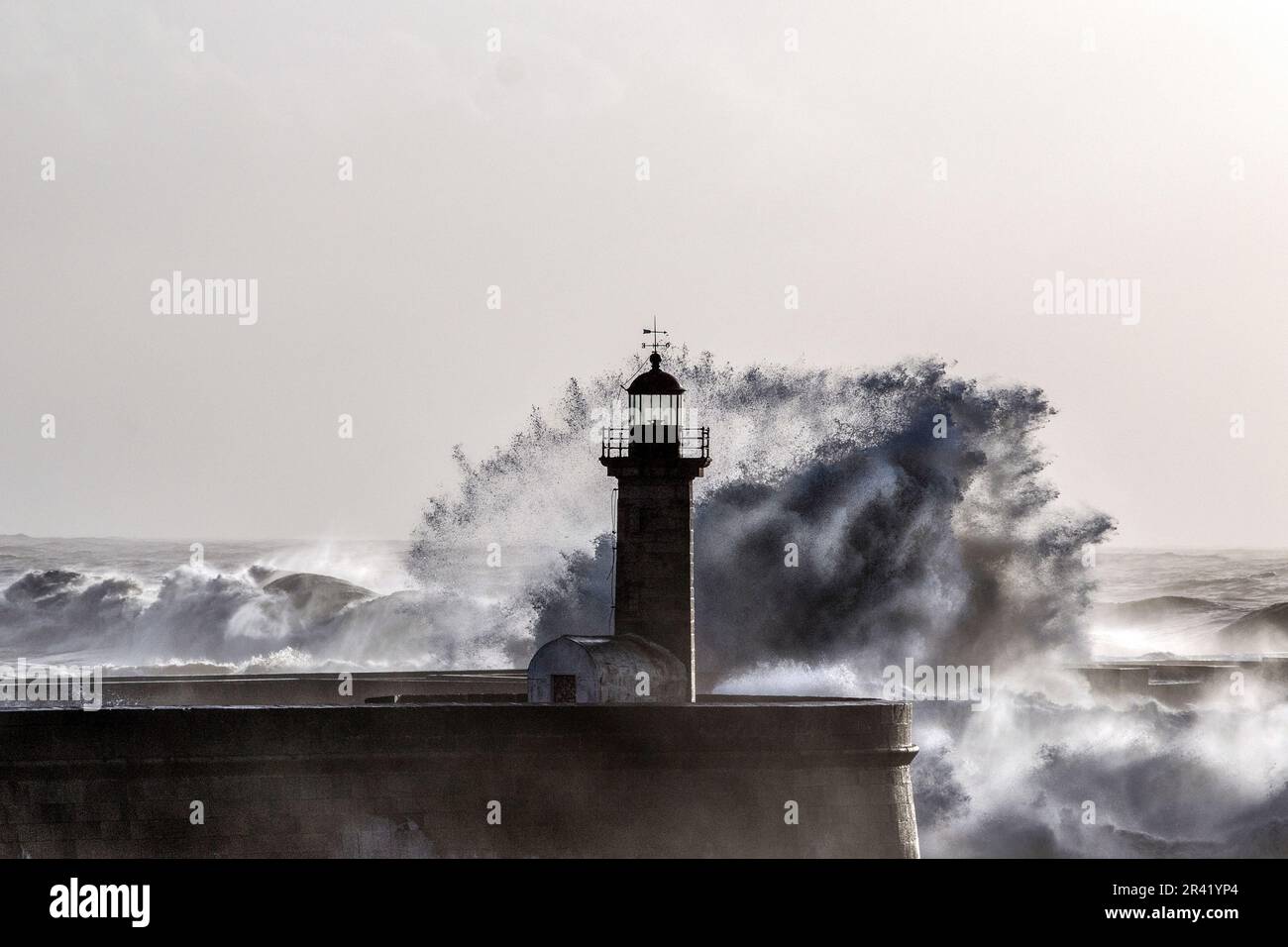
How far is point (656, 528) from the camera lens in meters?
27.0

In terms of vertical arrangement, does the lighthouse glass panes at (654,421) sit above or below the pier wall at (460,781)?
above

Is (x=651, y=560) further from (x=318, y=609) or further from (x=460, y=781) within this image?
(x=318, y=609)

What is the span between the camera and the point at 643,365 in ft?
117

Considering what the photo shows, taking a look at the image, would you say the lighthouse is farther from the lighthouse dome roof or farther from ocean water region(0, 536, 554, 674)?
ocean water region(0, 536, 554, 674)

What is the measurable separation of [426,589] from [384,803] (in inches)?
883

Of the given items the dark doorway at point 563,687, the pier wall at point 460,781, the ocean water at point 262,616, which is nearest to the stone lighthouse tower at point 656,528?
the dark doorway at point 563,687

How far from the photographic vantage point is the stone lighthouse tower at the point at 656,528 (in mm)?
26953

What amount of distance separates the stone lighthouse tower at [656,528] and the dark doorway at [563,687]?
2.69ft

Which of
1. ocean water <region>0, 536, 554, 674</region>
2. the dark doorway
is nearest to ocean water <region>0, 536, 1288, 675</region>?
ocean water <region>0, 536, 554, 674</region>

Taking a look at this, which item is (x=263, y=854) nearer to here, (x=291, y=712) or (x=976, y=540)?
(x=291, y=712)

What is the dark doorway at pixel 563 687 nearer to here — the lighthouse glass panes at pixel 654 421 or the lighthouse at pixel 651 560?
the lighthouse at pixel 651 560

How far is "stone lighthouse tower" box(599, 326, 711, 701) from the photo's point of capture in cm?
2695

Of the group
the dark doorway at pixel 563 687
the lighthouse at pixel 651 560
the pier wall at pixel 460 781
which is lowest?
the pier wall at pixel 460 781
